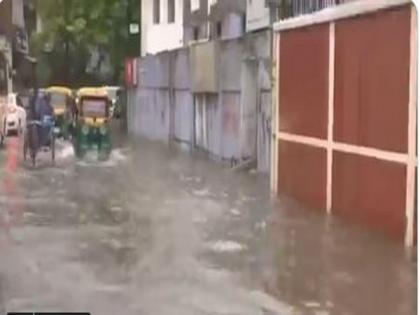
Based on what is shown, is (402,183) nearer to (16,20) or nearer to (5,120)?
(16,20)

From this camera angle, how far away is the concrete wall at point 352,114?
36.5 ft

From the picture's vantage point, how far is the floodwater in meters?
8.41

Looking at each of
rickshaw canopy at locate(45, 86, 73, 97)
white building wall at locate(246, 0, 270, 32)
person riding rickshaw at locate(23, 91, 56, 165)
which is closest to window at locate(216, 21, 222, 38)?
white building wall at locate(246, 0, 270, 32)

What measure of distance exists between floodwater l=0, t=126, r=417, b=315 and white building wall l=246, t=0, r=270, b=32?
3234 millimetres

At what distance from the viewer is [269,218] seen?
1352 centimetres

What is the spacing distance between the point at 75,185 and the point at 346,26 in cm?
622

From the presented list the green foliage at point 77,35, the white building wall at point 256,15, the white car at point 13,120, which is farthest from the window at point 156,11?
the white building wall at point 256,15

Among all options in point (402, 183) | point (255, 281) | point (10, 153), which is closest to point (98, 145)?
point (10, 153)

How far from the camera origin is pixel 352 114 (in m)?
12.8

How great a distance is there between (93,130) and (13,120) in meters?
2.70

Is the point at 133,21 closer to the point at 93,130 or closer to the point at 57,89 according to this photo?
the point at 57,89

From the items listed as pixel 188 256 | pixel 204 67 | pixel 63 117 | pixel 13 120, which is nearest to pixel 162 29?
pixel 13 120

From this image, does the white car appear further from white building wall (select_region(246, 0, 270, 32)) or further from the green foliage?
white building wall (select_region(246, 0, 270, 32))

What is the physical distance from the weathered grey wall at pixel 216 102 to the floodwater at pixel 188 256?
8.23 ft
